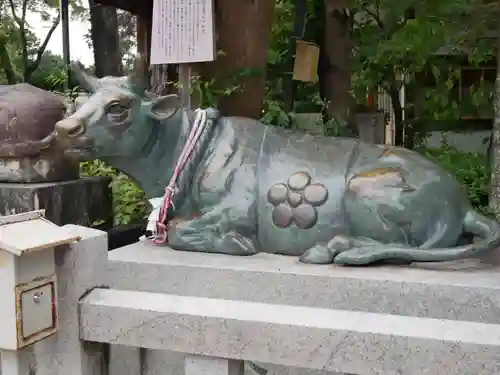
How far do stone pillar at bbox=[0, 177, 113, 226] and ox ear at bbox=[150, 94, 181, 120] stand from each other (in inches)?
33.7

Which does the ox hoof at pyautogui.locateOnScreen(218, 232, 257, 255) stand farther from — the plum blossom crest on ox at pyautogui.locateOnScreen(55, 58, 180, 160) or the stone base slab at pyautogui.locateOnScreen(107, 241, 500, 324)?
the plum blossom crest on ox at pyautogui.locateOnScreen(55, 58, 180, 160)

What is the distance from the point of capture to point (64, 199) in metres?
3.14

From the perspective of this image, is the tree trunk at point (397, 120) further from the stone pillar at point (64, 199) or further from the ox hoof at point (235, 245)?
the ox hoof at point (235, 245)

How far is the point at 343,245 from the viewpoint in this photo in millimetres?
2322

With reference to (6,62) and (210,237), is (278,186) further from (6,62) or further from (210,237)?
(6,62)

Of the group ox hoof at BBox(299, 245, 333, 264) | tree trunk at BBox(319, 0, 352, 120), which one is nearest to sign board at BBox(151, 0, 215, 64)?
ox hoof at BBox(299, 245, 333, 264)

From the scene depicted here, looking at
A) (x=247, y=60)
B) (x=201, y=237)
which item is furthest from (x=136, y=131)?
(x=247, y=60)

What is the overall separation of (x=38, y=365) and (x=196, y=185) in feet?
3.20

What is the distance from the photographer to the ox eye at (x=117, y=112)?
7.97 ft

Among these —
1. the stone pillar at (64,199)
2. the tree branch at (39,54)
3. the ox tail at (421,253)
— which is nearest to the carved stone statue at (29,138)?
the stone pillar at (64,199)

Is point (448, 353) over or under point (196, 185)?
under

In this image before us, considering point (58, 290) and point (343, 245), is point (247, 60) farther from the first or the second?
point (58, 290)

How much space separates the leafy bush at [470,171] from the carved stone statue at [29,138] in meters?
2.54

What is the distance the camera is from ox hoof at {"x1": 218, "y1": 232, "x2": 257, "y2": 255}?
2.45m
